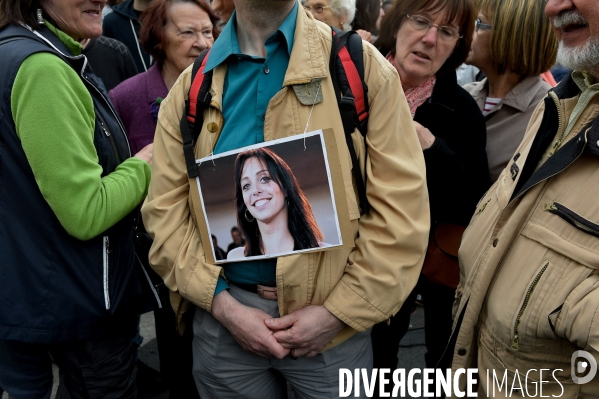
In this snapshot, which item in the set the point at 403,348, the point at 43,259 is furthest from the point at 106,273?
the point at 403,348

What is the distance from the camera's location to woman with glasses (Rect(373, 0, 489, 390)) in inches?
92.7

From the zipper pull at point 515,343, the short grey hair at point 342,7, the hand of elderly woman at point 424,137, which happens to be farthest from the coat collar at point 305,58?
the short grey hair at point 342,7

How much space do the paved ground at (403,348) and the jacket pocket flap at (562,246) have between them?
2.14 m

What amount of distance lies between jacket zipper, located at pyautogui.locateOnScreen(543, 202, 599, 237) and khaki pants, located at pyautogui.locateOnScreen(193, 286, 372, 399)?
76 cm

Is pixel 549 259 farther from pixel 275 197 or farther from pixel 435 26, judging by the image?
pixel 435 26

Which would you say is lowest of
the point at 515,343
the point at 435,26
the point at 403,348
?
the point at 403,348

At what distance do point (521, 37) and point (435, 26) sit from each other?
0.43m

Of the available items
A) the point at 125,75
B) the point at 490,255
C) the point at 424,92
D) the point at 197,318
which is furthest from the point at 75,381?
the point at 125,75

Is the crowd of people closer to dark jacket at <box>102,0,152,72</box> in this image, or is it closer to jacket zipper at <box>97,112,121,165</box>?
jacket zipper at <box>97,112,121,165</box>

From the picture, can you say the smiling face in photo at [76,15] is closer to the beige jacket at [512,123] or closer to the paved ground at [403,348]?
the beige jacket at [512,123]

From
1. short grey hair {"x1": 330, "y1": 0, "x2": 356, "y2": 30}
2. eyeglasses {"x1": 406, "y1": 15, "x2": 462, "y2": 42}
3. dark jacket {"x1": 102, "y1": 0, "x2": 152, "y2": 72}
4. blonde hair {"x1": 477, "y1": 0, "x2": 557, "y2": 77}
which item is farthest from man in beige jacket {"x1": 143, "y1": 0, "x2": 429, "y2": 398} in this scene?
dark jacket {"x1": 102, "y1": 0, "x2": 152, "y2": 72}

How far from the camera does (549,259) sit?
1499mm

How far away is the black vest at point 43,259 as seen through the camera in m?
1.86

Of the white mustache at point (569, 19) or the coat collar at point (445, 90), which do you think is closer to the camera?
the white mustache at point (569, 19)
